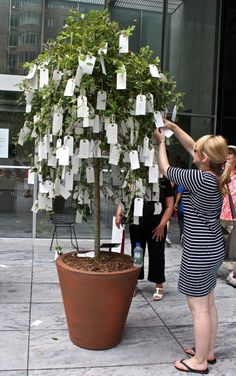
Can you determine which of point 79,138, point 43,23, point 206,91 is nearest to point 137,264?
point 79,138

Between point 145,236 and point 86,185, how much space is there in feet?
4.74

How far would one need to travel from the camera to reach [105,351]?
13.0 ft

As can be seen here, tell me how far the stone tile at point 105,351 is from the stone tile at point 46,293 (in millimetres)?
972

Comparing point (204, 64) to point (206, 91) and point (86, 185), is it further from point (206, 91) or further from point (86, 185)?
point (86, 185)

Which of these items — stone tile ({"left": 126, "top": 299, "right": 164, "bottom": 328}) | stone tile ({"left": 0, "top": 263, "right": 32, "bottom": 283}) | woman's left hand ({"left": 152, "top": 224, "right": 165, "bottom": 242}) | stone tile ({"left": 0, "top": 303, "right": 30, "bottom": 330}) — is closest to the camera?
stone tile ({"left": 0, "top": 303, "right": 30, "bottom": 330})

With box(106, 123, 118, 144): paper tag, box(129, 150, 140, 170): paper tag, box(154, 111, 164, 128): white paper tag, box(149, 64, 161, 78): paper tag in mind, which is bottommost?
box(129, 150, 140, 170): paper tag

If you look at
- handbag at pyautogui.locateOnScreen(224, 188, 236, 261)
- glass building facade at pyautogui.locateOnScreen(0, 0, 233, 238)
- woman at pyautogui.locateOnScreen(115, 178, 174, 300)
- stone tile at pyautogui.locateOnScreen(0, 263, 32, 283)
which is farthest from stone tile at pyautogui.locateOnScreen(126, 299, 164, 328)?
glass building facade at pyautogui.locateOnScreen(0, 0, 233, 238)

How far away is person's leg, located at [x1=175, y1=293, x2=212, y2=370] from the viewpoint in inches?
140

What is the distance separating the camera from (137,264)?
411 cm

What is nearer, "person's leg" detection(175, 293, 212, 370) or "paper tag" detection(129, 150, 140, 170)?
"person's leg" detection(175, 293, 212, 370)

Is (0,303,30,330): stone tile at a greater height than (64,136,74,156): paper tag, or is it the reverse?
(64,136,74,156): paper tag

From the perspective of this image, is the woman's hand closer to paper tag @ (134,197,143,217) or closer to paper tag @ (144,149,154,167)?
paper tag @ (144,149,154,167)

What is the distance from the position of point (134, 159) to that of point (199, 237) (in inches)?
30.4

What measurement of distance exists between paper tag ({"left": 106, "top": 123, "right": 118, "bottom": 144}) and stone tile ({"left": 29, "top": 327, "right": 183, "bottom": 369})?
1719mm
